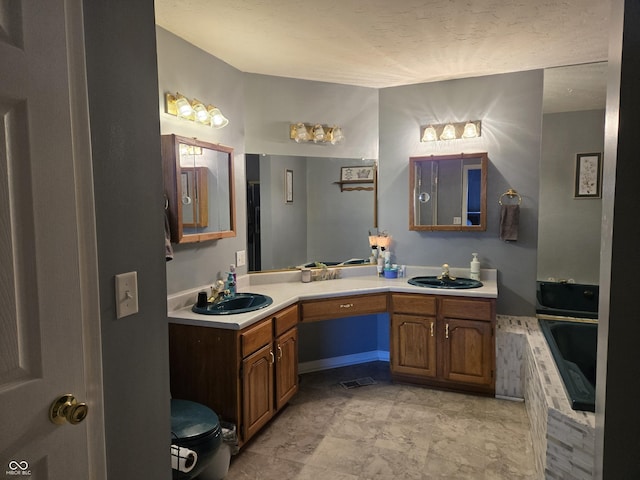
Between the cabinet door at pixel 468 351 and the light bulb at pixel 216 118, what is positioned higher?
the light bulb at pixel 216 118

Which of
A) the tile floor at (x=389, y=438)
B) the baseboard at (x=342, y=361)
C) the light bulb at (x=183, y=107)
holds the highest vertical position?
the light bulb at (x=183, y=107)

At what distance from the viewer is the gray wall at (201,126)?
8.11ft

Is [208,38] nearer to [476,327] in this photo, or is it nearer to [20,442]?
[20,442]

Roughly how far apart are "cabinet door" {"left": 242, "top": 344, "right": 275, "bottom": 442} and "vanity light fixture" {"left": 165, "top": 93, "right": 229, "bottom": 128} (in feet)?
5.03

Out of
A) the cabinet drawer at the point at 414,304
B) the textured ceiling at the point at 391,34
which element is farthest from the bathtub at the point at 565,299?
the textured ceiling at the point at 391,34

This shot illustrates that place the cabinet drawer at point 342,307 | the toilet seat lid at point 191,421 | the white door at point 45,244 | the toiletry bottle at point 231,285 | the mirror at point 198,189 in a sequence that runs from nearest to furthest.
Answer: the white door at point 45,244 < the toilet seat lid at point 191,421 < the mirror at point 198,189 < the toiletry bottle at point 231,285 < the cabinet drawer at point 342,307

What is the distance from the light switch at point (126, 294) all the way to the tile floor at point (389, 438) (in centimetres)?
151

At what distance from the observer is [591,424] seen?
1794 millimetres

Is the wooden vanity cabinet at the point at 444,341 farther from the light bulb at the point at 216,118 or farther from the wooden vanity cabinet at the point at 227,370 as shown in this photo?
the light bulb at the point at 216,118

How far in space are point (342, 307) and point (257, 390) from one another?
3.03ft

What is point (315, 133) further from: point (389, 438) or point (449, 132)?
point (389, 438)

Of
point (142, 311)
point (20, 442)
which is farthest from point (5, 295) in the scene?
point (142, 311)

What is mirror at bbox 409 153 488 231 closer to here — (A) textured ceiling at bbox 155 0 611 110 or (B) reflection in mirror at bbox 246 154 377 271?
(B) reflection in mirror at bbox 246 154 377 271

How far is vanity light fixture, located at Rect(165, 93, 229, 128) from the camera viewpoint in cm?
247
